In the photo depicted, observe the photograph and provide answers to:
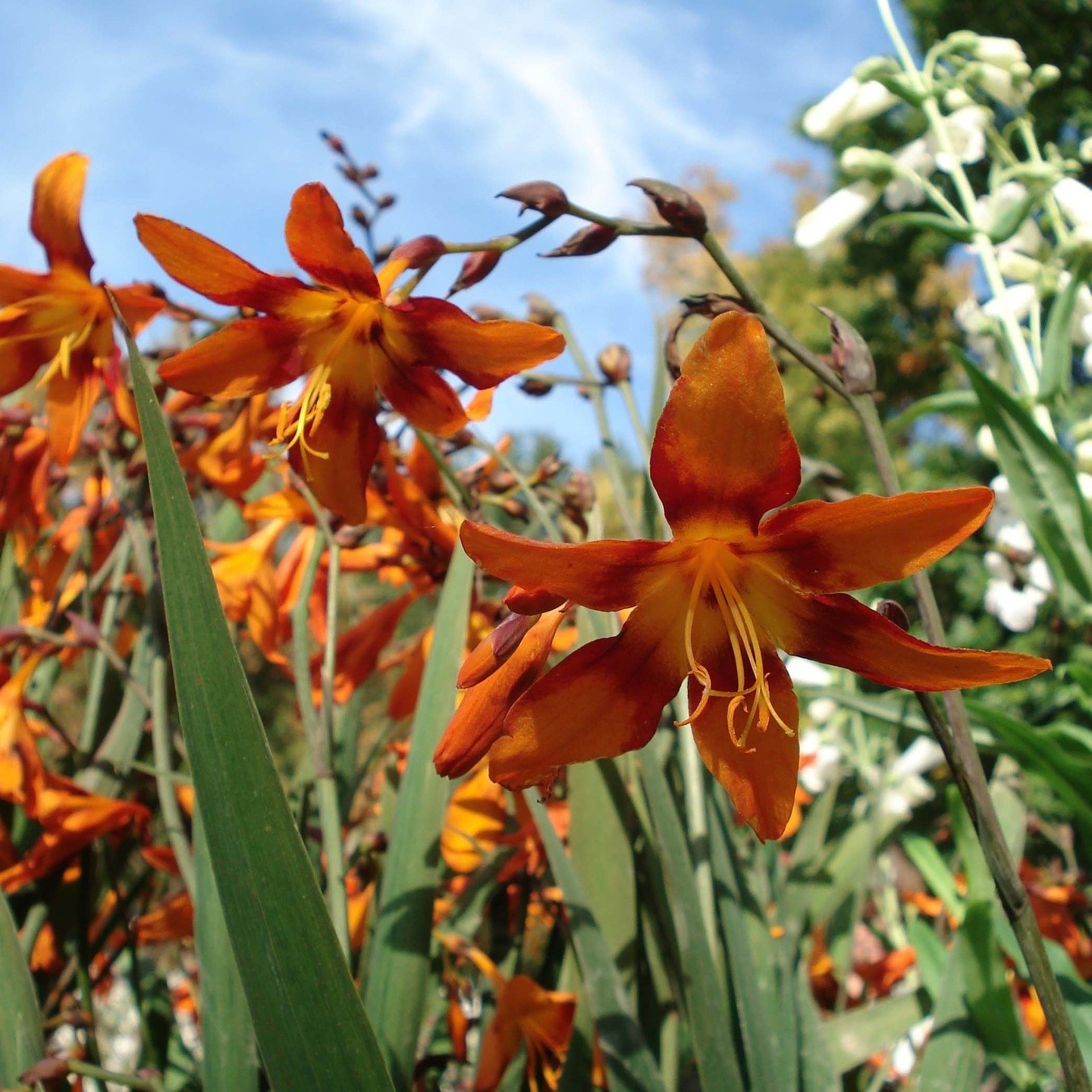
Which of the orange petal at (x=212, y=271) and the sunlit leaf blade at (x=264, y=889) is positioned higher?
the orange petal at (x=212, y=271)

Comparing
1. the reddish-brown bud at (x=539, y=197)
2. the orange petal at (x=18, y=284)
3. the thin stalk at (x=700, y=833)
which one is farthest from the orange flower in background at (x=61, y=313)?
the thin stalk at (x=700, y=833)

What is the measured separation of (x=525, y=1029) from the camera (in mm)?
1059

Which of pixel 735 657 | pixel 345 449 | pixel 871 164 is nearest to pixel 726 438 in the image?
pixel 735 657

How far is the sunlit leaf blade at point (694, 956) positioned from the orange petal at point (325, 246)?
1.64ft

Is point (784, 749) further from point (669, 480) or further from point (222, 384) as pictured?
point (222, 384)

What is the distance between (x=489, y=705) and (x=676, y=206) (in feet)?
1.34

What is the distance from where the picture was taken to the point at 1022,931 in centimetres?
66

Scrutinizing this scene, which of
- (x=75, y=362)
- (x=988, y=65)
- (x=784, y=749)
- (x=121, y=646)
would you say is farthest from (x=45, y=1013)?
(x=988, y=65)

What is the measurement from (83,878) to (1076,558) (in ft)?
4.96

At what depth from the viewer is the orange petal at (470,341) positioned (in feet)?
2.46

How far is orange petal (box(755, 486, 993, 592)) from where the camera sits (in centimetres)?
55

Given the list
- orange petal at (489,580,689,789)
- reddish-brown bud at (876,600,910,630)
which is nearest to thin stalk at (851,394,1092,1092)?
reddish-brown bud at (876,600,910,630)

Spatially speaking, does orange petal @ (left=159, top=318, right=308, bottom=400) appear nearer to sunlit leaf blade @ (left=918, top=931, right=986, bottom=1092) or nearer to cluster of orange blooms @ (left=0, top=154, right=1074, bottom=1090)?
cluster of orange blooms @ (left=0, top=154, right=1074, bottom=1090)

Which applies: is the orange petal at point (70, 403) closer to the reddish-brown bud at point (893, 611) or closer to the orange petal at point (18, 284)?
the orange petal at point (18, 284)
